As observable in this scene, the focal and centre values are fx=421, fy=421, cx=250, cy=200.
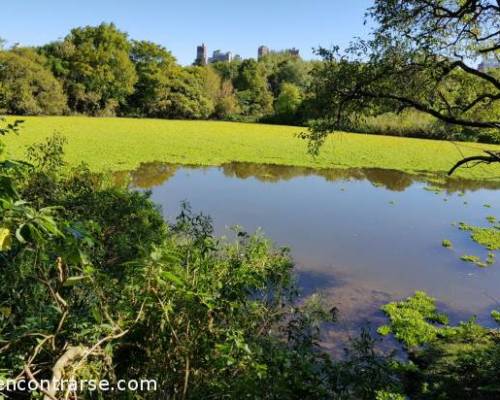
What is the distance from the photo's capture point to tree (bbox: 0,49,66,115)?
146 feet

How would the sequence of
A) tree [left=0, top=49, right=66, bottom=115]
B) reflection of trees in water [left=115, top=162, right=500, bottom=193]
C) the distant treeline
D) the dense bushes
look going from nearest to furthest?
the dense bushes < reflection of trees in water [left=115, top=162, right=500, bottom=193] < tree [left=0, top=49, right=66, bottom=115] < the distant treeline

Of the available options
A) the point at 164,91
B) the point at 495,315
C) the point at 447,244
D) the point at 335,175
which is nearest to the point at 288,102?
the point at 164,91

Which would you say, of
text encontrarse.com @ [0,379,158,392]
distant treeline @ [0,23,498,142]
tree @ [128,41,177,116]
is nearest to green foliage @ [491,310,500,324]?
text encontrarse.com @ [0,379,158,392]

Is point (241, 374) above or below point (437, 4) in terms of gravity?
below

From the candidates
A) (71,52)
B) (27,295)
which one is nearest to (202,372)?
(27,295)

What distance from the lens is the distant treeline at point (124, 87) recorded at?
47.1m

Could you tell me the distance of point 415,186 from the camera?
2412 cm

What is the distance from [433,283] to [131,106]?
185ft

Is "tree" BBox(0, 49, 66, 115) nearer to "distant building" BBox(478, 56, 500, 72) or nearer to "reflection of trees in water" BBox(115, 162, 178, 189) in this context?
"reflection of trees in water" BBox(115, 162, 178, 189)

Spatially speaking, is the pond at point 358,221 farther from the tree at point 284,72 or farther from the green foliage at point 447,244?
the tree at point 284,72

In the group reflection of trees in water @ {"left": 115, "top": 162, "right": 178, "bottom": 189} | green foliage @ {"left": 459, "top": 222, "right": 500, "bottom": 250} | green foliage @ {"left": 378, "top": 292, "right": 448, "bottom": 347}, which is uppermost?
reflection of trees in water @ {"left": 115, "top": 162, "right": 178, "bottom": 189}

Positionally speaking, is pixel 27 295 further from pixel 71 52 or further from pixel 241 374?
pixel 71 52

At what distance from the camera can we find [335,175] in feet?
84.7

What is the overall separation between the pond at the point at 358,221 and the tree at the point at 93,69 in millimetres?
35868
